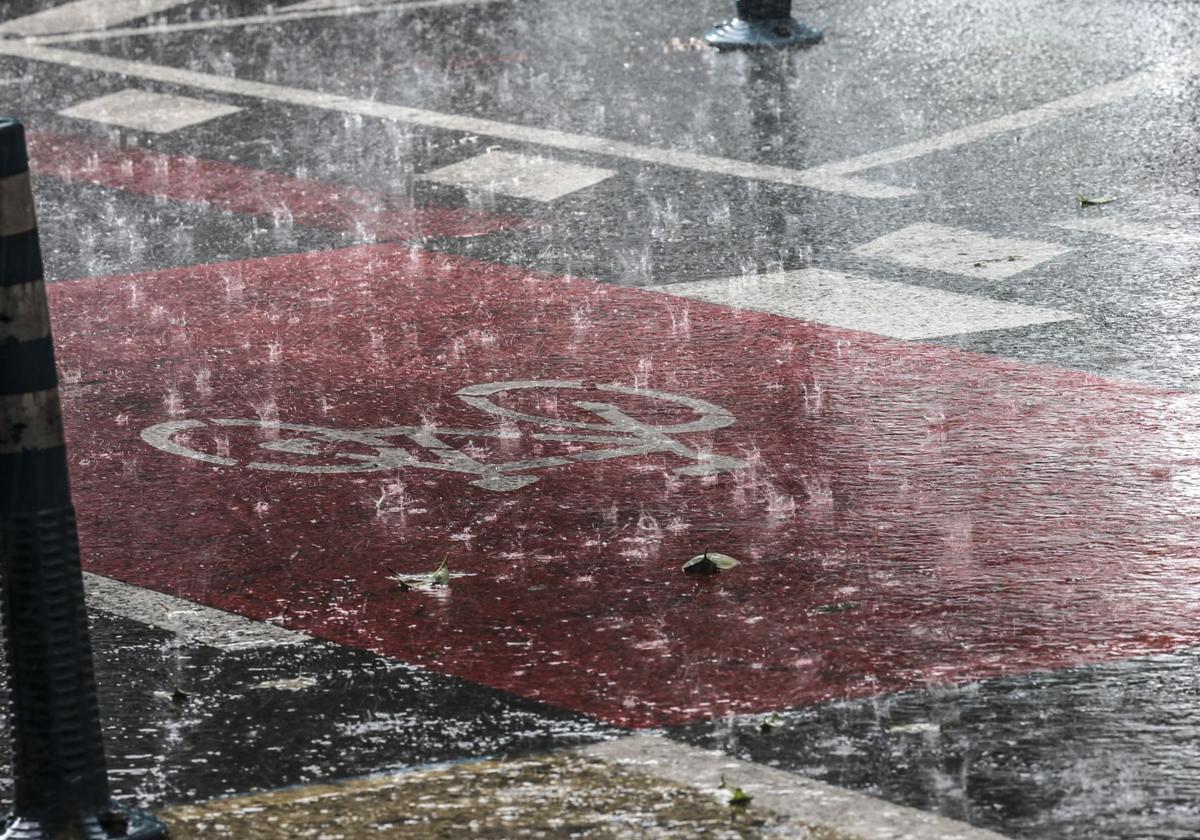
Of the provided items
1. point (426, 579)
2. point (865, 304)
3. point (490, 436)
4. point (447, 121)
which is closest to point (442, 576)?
point (426, 579)

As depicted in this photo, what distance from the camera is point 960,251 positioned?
8.60m

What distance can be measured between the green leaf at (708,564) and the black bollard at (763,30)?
7.99 m

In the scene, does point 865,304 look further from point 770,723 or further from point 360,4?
point 360,4

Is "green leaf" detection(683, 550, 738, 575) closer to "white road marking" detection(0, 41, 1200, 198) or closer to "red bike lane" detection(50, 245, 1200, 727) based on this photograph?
"red bike lane" detection(50, 245, 1200, 727)

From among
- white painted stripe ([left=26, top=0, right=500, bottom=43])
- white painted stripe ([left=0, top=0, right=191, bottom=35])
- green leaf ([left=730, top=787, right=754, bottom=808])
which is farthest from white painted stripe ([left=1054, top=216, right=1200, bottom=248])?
white painted stripe ([left=0, top=0, right=191, bottom=35])

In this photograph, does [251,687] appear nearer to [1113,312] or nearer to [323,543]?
[323,543]

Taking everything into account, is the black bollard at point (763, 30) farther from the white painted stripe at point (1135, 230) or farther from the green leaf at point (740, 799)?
the green leaf at point (740, 799)

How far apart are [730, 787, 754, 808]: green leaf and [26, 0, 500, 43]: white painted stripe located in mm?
11132

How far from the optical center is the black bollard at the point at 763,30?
13.0m

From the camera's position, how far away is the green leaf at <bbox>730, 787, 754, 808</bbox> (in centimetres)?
397

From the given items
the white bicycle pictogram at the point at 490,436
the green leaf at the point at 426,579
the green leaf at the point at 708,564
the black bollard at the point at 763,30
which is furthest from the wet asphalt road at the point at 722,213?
the white bicycle pictogram at the point at 490,436

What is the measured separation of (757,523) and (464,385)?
5.54 ft

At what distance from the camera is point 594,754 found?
4.23m

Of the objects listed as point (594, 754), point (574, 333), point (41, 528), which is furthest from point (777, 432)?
point (41, 528)
